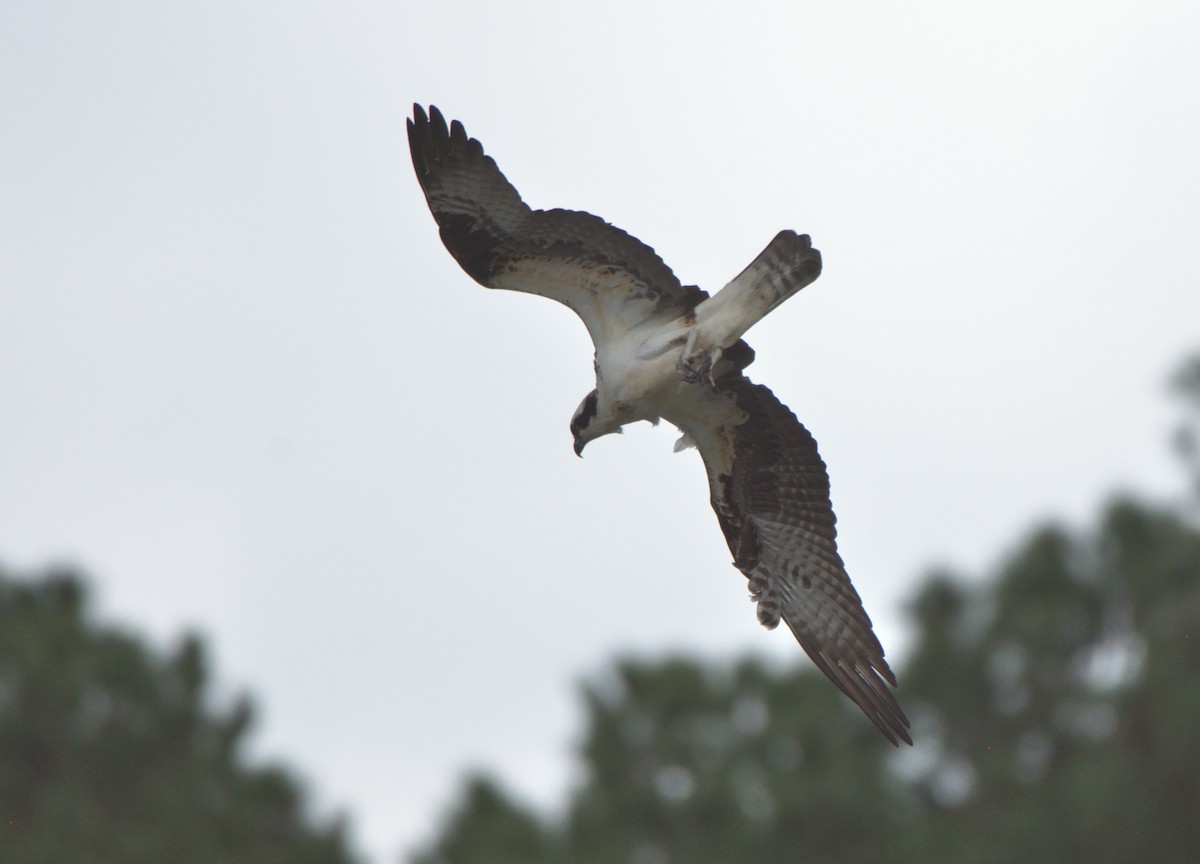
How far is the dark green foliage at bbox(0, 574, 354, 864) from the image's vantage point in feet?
84.7

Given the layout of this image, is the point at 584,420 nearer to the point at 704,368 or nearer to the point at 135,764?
the point at 704,368

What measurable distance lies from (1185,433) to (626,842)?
10503mm

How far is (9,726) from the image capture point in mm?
27297

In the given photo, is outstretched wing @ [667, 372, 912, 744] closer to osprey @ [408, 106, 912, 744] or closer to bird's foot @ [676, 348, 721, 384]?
osprey @ [408, 106, 912, 744]

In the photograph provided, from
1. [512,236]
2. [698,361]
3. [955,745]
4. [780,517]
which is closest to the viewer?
[512,236]

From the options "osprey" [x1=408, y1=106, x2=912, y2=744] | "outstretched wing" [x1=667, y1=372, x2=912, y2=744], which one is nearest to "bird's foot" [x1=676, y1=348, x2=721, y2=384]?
"osprey" [x1=408, y1=106, x2=912, y2=744]

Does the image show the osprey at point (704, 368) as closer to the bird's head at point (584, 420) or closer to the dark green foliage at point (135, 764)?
the bird's head at point (584, 420)

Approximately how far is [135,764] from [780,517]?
18.3m

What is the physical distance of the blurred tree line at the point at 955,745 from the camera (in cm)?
2688

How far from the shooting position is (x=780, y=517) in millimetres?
11312

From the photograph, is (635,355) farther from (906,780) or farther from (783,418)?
(906,780)

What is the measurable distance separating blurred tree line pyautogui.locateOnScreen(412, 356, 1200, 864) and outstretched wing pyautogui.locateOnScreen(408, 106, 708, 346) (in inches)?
619

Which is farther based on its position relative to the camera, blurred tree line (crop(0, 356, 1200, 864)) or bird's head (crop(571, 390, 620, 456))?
blurred tree line (crop(0, 356, 1200, 864))

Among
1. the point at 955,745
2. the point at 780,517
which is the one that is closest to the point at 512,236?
the point at 780,517
